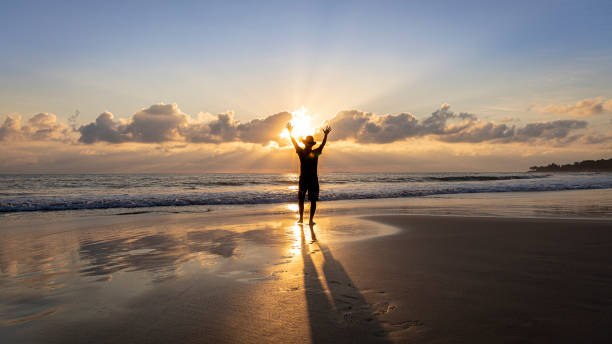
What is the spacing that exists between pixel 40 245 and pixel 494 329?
24.2 ft

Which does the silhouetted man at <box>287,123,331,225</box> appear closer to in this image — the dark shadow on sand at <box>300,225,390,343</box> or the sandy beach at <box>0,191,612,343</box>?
the sandy beach at <box>0,191,612,343</box>

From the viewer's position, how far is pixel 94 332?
252 cm

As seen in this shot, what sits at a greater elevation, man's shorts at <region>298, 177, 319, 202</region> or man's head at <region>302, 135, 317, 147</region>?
man's head at <region>302, 135, 317, 147</region>

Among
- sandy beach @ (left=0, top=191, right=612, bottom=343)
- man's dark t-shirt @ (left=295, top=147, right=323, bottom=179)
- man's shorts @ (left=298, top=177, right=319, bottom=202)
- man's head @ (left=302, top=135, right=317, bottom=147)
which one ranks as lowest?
sandy beach @ (left=0, top=191, right=612, bottom=343)

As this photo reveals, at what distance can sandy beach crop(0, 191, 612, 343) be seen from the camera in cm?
248

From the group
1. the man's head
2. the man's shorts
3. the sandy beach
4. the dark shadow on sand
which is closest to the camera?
the dark shadow on sand

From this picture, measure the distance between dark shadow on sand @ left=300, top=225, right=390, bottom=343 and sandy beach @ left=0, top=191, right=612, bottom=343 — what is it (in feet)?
0.05

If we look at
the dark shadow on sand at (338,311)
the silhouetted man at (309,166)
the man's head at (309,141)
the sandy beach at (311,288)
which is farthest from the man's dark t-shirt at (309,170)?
the dark shadow on sand at (338,311)

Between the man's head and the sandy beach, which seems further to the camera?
the man's head

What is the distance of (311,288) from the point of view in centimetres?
343

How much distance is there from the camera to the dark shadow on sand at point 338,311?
2369mm

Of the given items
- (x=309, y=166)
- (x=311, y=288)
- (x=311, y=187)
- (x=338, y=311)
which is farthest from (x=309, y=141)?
(x=338, y=311)

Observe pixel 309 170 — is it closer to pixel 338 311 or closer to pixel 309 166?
pixel 309 166

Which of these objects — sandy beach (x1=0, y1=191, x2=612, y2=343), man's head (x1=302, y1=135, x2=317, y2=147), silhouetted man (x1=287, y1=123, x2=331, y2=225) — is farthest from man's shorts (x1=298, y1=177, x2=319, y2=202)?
sandy beach (x1=0, y1=191, x2=612, y2=343)
